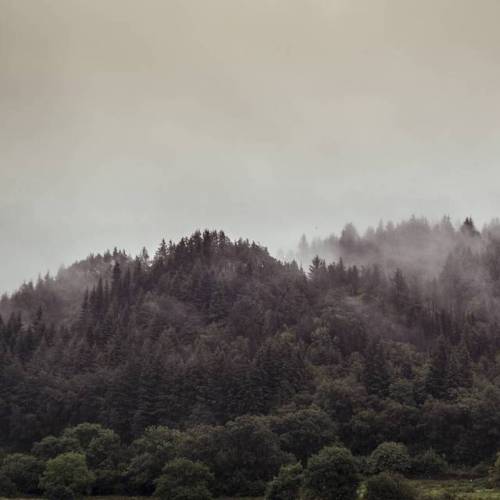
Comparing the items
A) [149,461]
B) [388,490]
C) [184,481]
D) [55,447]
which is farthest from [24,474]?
[388,490]

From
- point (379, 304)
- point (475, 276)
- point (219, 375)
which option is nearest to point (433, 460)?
point (219, 375)

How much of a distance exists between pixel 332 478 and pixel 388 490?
788 centimetres

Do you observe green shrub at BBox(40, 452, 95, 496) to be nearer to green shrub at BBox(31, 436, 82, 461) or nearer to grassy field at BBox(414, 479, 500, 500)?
green shrub at BBox(31, 436, 82, 461)

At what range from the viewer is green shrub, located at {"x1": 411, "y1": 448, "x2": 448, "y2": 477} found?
97.8m

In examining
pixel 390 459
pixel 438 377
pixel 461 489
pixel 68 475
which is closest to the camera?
pixel 461 489

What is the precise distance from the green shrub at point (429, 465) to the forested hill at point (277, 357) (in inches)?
195

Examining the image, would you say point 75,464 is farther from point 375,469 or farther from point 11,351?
point 11,351

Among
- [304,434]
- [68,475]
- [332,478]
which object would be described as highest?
[304,434]

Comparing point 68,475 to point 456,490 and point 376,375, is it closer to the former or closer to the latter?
point 456,490

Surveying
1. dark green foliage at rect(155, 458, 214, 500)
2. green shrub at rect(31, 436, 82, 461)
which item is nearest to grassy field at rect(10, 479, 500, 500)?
dark green foliage at rect(155, 458, 214, 500)

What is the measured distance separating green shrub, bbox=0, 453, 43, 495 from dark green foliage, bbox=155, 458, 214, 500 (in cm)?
2235

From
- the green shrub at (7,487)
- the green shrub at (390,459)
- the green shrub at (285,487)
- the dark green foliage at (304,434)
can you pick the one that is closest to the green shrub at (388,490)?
the green shrub at (285,487)

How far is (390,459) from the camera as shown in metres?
95.1

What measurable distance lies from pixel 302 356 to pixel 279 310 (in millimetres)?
36148
